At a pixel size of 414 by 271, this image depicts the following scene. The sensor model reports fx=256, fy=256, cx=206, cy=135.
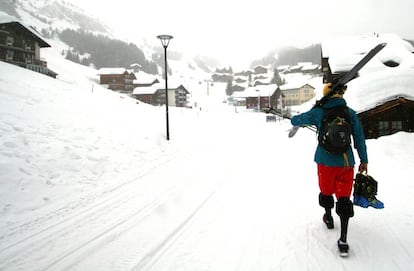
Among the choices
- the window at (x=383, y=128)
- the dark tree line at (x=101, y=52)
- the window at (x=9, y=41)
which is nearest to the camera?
the window at (x=383, y=128)

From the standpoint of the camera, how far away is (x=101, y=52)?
140m

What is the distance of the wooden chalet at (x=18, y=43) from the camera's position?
116ft

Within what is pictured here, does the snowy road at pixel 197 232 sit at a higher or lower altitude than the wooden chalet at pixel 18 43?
lower

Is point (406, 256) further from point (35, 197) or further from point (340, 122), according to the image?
point (35, 197)

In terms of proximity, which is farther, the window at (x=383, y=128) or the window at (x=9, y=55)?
the window at (x=9, y=55)

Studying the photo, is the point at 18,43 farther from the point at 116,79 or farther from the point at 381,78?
the point at 116,79

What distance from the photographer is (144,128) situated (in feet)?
42.7

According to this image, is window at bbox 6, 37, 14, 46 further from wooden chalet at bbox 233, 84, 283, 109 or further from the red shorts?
wooden chalet at bbox 233, 84, 283, 109

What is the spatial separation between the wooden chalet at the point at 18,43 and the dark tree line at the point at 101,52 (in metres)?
98.6

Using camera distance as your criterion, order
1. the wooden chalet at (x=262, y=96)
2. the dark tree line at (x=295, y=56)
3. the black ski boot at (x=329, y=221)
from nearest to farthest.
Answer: the black ski boot at (x=329, y=221) < the wooden chalet at (x=262, y=96) < the dark tree line at (x=295, y=56)

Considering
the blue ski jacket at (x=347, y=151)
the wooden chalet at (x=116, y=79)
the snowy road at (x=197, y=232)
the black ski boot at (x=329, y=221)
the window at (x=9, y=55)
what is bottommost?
the snowy road at (x=197, y=232)

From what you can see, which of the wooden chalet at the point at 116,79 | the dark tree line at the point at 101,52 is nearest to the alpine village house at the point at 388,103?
the wooden chalet at the point at 116,79

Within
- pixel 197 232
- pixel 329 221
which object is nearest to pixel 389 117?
pixel 329 221

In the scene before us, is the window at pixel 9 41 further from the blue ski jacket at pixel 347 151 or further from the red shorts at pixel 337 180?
the red shorts at pixel 337 180
